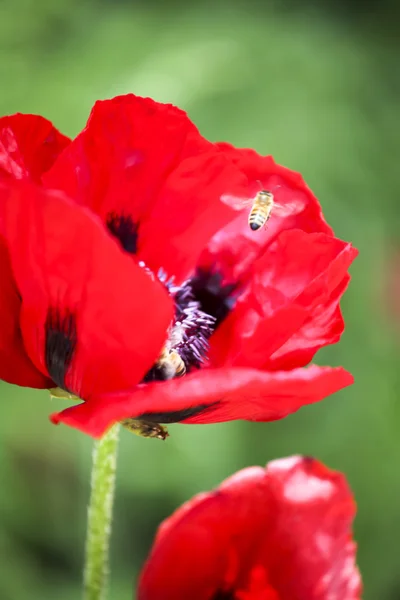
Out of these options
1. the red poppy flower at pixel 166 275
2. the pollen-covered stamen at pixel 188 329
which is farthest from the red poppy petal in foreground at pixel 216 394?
the pollen-covered stamen at pixel 188 329

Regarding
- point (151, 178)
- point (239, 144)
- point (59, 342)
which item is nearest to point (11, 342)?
point (59, 342)

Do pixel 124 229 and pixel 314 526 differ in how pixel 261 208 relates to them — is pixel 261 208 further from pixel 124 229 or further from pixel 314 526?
pixel 314 526

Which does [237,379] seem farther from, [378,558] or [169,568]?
[378,558]

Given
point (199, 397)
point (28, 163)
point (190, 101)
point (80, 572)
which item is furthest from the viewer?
point (190, 101)

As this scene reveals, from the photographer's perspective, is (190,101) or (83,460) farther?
(190,101)

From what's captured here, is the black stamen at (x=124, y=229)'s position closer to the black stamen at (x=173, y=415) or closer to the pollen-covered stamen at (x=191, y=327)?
the pollen-covered stamen at (x=191, y=327)

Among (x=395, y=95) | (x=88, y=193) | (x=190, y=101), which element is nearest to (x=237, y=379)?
(x=88, y=193)

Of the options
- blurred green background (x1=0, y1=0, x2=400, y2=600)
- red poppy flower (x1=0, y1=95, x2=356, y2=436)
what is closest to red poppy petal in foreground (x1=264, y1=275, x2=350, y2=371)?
red poppy flower (x1=0, y1=95, x2=356, y2=436)

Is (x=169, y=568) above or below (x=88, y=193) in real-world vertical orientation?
below
